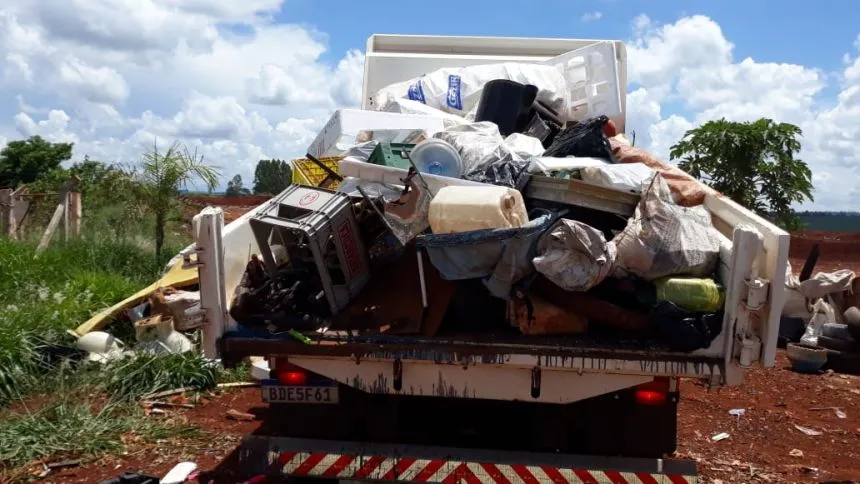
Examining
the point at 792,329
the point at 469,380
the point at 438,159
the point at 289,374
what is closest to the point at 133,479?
the point at 289,374

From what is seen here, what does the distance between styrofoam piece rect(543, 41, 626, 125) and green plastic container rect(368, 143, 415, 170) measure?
2308 millimetres

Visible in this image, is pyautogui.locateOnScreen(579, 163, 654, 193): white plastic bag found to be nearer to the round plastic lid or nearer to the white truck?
the white truck

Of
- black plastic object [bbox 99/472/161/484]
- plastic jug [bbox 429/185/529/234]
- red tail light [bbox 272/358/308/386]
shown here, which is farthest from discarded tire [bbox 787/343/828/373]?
black plastic object [bbox 99/472/161/484]

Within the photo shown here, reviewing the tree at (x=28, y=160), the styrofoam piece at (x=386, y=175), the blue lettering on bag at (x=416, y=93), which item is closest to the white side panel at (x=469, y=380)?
the styrofoam piece at (x=386, y=175)

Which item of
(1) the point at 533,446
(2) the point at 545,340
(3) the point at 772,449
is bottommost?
(3) the point at 772,449

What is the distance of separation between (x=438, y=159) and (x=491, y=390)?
1422 millimetres

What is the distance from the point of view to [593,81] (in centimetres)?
655

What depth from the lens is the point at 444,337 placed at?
10.6 ft

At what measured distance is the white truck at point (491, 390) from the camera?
3.06 metres

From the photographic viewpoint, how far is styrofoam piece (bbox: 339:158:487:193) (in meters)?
3.78

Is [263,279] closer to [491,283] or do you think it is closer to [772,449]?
[491,283]

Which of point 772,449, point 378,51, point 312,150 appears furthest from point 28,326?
point 772,449

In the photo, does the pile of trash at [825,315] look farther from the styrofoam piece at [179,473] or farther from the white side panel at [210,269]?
the white side panel at [210,269]

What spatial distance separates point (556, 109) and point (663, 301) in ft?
11.1
